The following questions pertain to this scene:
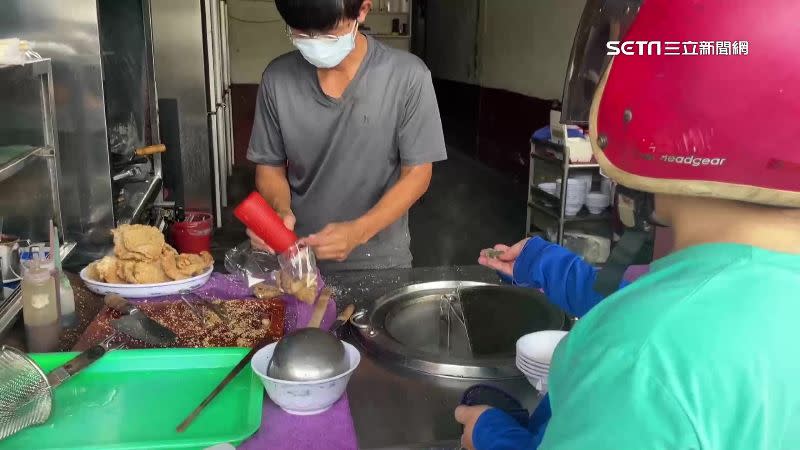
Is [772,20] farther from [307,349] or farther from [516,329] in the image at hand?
[516,329]

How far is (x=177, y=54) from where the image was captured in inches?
199

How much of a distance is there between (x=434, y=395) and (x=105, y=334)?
0.80 meters

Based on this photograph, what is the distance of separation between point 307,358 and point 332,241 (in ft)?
2.15

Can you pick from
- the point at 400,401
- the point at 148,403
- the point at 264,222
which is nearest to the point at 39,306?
the point at 148,403

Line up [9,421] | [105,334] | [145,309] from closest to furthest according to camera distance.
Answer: [9,421] < [105,334] < [145,309]

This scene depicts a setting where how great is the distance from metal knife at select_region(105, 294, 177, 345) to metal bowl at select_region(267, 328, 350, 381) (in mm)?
409

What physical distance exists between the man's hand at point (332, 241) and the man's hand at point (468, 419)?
81 cm

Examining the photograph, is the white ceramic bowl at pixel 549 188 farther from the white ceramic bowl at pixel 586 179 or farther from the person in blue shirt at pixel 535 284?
the person in blue shirt at pixel 535 284

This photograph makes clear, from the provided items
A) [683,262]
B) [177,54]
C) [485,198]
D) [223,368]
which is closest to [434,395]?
[223,368]

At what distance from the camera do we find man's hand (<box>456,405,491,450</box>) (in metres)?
1.07

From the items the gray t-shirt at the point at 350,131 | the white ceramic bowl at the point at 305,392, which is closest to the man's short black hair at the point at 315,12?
the gray t-shirt at the point at 350,131

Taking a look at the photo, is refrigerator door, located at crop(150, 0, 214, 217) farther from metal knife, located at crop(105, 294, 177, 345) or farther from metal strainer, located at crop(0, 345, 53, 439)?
metal strainer, located at crop(0, 345, 53, 439)

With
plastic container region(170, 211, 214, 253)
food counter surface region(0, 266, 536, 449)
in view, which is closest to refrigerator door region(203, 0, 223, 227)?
plastic container region(170, 211, 214, 253)

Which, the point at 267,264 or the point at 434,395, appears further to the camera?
the point at 267,264
